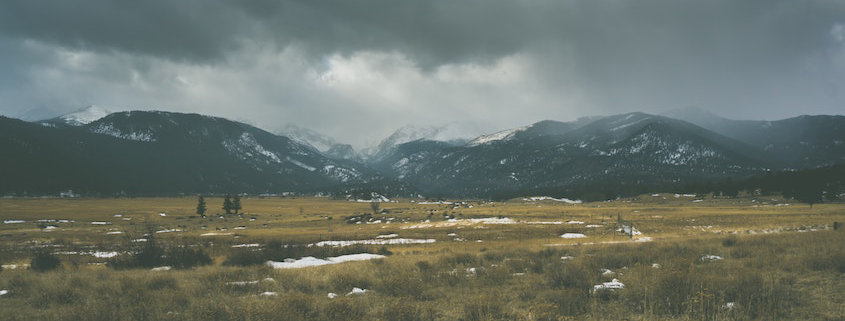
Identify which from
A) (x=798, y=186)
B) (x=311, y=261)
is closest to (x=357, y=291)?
(x=311, y=261)

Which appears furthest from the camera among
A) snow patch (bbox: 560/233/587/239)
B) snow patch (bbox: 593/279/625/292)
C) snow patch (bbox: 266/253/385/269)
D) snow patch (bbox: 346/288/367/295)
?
snow patch (bbox: 560/233/587/239)

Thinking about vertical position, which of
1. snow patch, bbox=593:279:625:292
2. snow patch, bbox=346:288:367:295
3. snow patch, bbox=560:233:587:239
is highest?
snow patch, bbox=593:279:625:292

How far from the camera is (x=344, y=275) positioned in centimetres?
1425

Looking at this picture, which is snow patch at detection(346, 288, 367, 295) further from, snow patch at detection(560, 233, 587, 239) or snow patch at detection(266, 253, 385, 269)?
snow patch at detection(560, 233, 587, 239)

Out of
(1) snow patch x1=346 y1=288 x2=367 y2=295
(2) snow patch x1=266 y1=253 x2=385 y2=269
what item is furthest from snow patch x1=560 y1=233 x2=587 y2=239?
(1) snow patch x1=346 y1=288 x2=367 y2=295

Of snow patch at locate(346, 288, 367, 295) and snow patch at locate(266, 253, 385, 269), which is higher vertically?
snow patch at locate(346, 288, 367, 295)

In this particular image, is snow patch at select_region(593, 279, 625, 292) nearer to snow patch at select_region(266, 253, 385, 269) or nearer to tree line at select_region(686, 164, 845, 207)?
snow patch at select_region(266, 253, 385, 269)

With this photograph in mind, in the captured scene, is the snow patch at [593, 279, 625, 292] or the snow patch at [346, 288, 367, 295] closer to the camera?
the snow patch at [593, 279, 625, 292]

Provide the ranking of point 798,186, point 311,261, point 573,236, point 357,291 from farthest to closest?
point 798,186 < point 573,236 < point 311,261 < point 357,291

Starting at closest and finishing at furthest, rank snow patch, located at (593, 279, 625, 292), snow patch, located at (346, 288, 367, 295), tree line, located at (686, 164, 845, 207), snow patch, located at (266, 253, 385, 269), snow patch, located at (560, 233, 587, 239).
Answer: snow patch, located at (593, 279, 625, 292)
snow patch, located at (346, 288, 367, 295)
snow patch, located at (266, 253, 385, 269)
snow patch, located at (560, 233, 587, 239)
tree line, located at (686, 164, 845, 207)

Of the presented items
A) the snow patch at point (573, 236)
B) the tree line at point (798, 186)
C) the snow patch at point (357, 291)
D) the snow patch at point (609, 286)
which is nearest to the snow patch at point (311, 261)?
the snow patch at point (357, 291)

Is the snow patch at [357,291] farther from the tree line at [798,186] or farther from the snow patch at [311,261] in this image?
the tree line at [798,186]

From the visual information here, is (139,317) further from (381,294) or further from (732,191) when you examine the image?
(732,191)

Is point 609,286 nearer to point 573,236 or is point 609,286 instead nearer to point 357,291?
point 357,291
